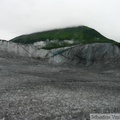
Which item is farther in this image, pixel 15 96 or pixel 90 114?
pixel 15 96

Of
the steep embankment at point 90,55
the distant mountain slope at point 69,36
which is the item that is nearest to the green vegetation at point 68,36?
the distant mountain slope at point 69,36

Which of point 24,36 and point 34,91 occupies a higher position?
point 24,36

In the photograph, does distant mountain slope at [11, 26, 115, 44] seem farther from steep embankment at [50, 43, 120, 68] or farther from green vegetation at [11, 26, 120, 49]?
steep embankment at [50, 43, 120, 68]

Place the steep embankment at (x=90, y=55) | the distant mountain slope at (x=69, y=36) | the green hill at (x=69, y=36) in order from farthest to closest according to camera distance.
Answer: the distant mountain slope at (x=69, y=36) < the green hill at (x=69, y=36) < the steep embankment at (x=90, y=55)

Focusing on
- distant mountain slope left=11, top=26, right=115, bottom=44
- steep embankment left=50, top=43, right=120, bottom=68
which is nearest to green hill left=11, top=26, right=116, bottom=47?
distant mountain slope left=11, top=26, right=115, bottom=44

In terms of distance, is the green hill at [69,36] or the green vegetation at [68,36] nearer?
the green vegetation at [68,36]

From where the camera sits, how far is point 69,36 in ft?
497

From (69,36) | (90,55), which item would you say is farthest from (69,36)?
(90,55)

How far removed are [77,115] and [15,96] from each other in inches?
313

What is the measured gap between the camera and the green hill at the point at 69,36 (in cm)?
14462

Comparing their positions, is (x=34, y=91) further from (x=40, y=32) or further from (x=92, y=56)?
(x=40, y=32)

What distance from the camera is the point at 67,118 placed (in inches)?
663

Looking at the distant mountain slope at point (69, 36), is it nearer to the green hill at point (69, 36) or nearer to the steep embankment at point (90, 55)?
the green hill at point (69, 36)

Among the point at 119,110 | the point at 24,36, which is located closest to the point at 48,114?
the point at 119,110
